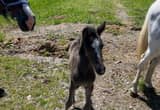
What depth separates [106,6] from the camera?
1354 cm

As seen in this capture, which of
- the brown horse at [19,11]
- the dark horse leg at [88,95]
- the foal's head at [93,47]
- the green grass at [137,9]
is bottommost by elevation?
the green grass at [137,9]

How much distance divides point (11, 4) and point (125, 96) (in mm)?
3303

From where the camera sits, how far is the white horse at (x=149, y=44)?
22.7 feet

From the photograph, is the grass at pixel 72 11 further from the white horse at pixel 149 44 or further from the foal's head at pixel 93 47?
the foal's head at pixel 93 47

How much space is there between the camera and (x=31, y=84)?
722 cm

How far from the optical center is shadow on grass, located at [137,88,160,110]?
22.5 ft

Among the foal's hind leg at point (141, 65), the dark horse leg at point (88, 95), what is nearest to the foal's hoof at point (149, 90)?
the foal's hind leg at point (141, 65)

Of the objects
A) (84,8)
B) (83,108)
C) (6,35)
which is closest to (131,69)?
(83,108)

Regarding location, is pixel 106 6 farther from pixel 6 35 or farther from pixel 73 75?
pixel 73 75

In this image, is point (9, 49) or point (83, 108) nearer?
point (83, 108)

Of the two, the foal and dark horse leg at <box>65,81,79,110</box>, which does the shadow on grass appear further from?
dark horse leg at <box>65,81,79,110</box>

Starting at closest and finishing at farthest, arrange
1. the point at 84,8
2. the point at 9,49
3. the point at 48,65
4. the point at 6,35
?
the point at 48,65 < the point at 9,49 < the point at 6,35 < the point at 84,8

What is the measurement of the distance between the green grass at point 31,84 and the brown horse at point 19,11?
2.32 m

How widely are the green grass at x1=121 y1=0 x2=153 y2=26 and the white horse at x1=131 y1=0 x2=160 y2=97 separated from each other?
3.94 meters
